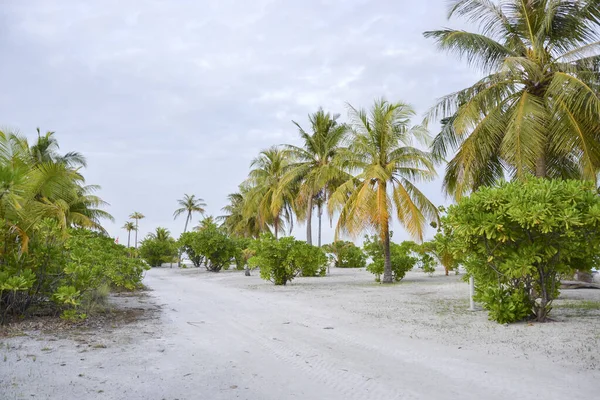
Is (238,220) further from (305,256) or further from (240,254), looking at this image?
(305,256)

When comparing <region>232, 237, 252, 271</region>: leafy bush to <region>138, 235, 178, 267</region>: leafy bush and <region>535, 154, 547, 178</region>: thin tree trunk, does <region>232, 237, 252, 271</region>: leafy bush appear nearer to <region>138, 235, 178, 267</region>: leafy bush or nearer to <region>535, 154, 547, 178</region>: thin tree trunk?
<region>138, 235, 178, 267</region>: leafy bush

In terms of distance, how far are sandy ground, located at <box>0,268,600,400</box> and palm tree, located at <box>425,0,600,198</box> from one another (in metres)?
4.84

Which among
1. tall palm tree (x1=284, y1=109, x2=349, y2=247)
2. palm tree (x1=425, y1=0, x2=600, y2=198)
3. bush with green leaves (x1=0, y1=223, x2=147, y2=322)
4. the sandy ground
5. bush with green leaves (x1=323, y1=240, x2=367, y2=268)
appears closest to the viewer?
the sandy ground

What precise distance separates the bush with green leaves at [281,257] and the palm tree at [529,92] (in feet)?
21.9

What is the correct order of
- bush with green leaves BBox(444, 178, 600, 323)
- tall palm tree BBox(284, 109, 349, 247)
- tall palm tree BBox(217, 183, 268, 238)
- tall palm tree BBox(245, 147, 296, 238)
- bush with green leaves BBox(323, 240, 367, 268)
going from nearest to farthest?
bush with green leaves BBox(444, 178, 600, 323) → tall palm tree BBox(284, 109, 349, 247) → tall palm tree BBox(245, 147, 296, 238) → bush with green leaves BBox(323, 240, 367, 268) → tall palm tree BBox(217, 183, 268, 238)

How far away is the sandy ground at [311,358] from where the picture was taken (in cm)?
455

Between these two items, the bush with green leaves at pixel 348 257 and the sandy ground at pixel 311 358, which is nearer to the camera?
the sandy ground at pixel 311 358

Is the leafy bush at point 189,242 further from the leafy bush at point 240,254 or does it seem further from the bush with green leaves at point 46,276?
the bush with green leaves at point 46,276

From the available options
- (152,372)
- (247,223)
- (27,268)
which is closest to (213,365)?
(152,372)

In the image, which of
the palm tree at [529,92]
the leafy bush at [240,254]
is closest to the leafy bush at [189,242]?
the leafy bush at [240,254]

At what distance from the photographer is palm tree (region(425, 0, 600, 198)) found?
40.2 ft

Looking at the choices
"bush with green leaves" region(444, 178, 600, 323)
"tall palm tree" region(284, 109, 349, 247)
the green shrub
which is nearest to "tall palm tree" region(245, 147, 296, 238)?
"tall palm tree" region(284, 109, 349, 247)

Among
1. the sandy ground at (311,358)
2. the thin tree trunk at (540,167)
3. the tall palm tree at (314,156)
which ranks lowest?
the sandy ground at (311,358)

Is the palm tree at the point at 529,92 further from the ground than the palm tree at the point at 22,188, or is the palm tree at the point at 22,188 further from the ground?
the palm tree at the point at 529,92
